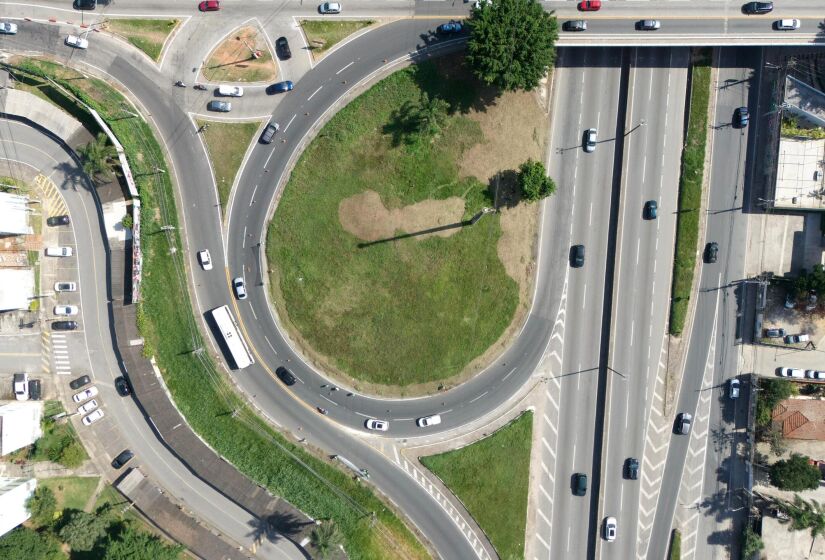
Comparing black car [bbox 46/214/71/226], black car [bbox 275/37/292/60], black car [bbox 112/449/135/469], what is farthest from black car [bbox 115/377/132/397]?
black car [bbox 275/37/292/60]

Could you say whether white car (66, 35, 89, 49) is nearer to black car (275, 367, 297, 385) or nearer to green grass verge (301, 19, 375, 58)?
green grass verge (301, 19, 375, 58)

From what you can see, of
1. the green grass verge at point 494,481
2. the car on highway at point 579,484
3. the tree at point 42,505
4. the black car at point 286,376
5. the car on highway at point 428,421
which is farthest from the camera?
the car on highway at point 579,484

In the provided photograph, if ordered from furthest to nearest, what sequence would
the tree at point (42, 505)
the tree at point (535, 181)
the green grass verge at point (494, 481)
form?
1. the green grass verge at point (494, 481)
2. the tree at point (42, 505)
3. the tree at point (535, 181)

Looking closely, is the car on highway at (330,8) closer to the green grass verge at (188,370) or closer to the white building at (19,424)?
the green grass verge at (188,370)

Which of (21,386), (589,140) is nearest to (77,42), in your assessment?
(21,386)

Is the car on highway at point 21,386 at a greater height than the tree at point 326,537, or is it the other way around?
the car on highway at point 21,386

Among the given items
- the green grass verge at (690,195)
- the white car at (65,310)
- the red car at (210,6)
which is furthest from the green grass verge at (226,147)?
the green grass verge at (690,195)

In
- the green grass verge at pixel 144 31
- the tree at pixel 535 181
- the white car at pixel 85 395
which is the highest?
the green grass verge at pixel 144 31
